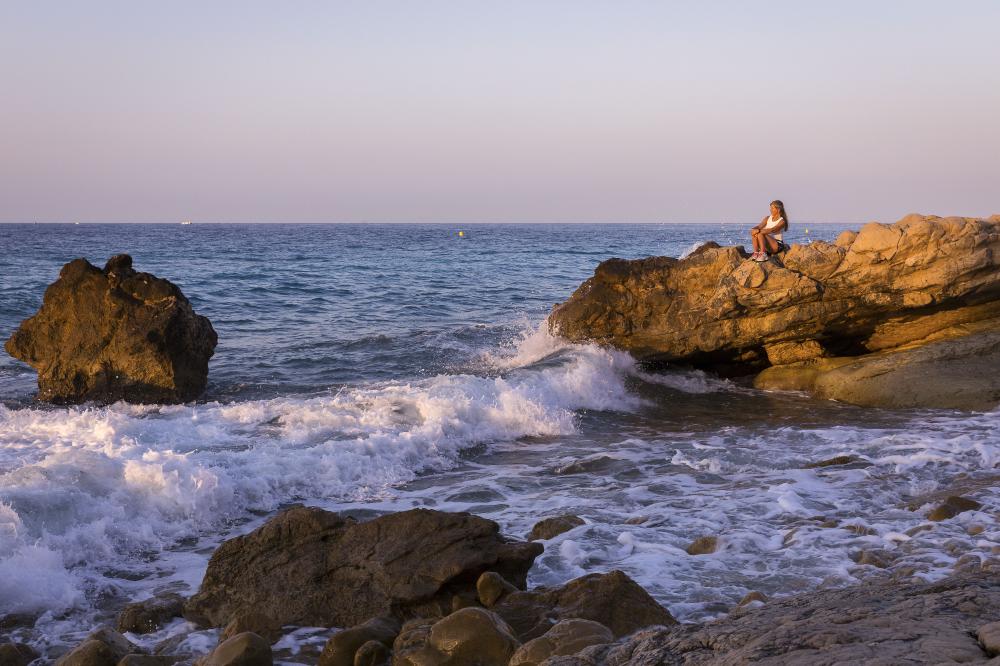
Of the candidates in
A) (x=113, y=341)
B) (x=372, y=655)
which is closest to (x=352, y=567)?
(x=372, y=655)

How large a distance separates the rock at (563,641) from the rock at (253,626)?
5.68 feet

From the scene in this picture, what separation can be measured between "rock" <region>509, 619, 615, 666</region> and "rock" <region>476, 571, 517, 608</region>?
2.95 feet

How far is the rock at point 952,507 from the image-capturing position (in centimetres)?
705

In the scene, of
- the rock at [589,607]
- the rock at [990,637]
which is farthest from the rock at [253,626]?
the rock at [990,637]

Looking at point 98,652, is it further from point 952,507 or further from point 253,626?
point 952,507

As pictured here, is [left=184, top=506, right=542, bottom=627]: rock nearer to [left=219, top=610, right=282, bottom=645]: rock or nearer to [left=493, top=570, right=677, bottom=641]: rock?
[left=219, top=610, right=282, bottom=645]: rock

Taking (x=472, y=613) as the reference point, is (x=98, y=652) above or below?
below

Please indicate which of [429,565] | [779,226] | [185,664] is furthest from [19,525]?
[779,226]

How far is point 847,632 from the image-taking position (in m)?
3.05

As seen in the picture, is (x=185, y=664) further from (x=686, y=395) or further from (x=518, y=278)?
(x=518, y=278)

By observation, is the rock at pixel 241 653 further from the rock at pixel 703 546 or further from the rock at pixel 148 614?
the rock at pixel 703 546

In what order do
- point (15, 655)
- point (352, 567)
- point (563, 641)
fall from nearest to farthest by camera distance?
point (563, 641)
point (15, 655)
point (352, 567)

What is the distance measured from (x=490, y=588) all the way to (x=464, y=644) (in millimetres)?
969

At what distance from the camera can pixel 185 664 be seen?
193 inches
